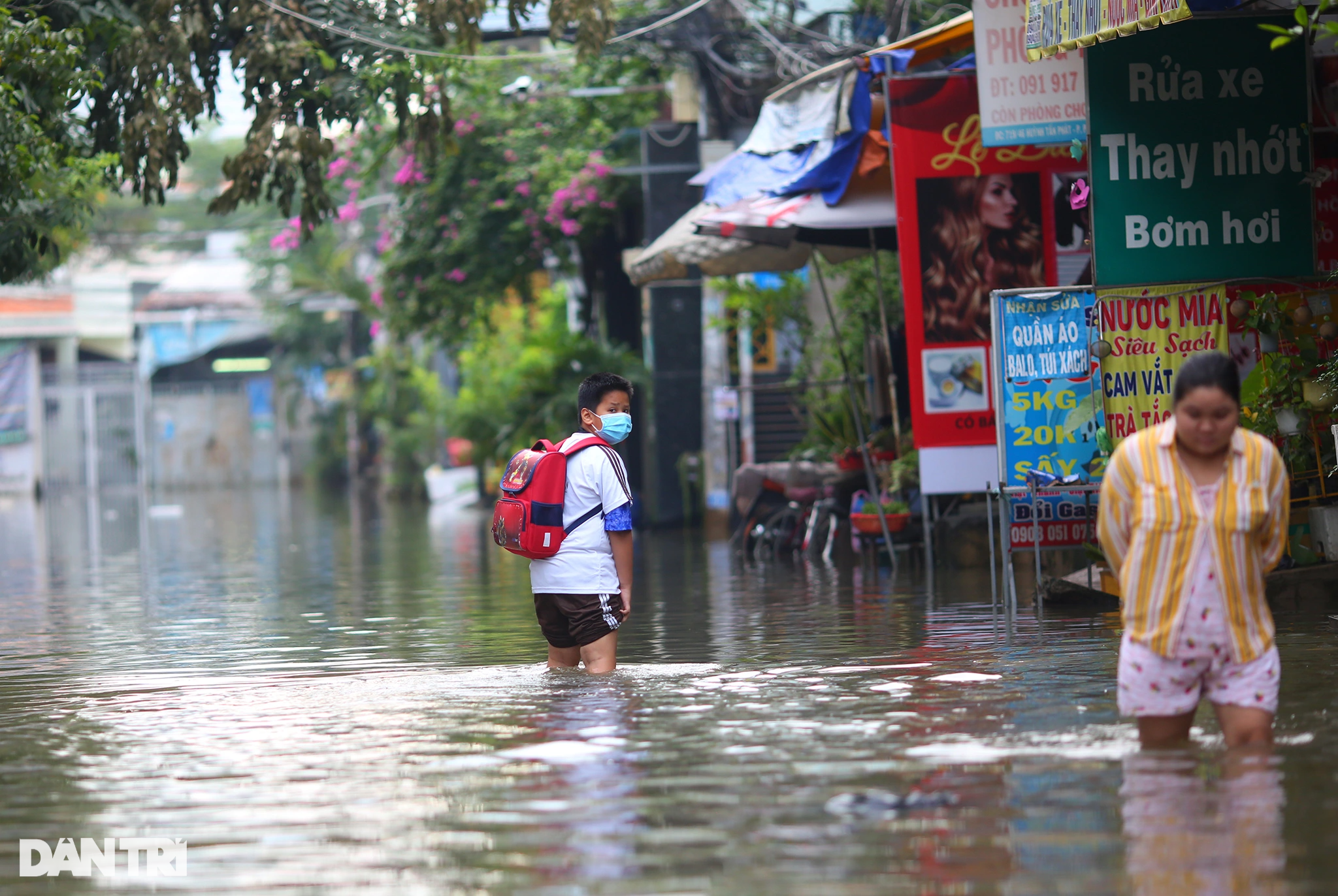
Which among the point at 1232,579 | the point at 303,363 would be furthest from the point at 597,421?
the point at 303,363

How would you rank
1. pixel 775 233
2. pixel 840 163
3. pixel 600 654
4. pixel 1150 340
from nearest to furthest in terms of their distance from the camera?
1. pixel 600 654
2. pixel 1150 340
3. pixel 840 163
4. pixel 775 233

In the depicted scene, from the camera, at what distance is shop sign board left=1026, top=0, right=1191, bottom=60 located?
8.71 m

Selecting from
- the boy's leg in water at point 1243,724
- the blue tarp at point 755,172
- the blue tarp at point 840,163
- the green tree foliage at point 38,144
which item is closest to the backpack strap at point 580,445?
the boy's leg in water at point 1243,724

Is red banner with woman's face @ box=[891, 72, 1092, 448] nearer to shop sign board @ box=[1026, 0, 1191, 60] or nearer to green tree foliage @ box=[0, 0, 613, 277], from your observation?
shop sign board @ box=[1026, 0, 1191, 60]

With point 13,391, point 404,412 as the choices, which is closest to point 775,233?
point 404,412

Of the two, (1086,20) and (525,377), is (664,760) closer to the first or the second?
(1086,20)

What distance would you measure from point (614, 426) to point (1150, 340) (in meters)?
3.79

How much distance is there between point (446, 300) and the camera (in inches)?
925

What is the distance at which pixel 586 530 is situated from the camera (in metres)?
7.73

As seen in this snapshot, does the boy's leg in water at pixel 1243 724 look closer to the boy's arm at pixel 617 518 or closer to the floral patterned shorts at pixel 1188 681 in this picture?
the floral patterned shorts at pixel 1188 681

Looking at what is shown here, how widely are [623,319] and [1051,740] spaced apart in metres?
19.7

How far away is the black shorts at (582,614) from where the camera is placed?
7.76m

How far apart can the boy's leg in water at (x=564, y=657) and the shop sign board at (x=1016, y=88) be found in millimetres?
4758

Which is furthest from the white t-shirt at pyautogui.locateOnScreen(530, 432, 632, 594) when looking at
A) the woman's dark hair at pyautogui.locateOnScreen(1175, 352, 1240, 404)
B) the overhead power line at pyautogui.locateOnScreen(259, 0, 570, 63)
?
the overhead power line at pyautogui.locateOnScreen(259, 0, 570, 63)
